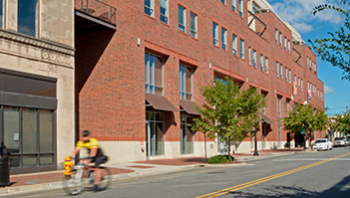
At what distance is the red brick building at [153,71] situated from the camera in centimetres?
2586

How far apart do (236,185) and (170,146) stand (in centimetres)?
1699

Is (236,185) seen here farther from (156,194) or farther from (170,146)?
(170,146)

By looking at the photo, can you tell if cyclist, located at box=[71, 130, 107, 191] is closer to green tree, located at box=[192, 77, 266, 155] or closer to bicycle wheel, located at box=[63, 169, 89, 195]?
bicycle wheel, located at box=[63, 169, 89, 195]

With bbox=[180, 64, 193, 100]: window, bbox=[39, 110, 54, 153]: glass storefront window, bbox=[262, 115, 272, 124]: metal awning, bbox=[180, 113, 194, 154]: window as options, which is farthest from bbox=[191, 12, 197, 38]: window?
bbox=[39, 110, 54, 153]: glass storefront window

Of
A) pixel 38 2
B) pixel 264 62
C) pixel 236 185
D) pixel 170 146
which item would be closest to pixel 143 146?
pixel 170 146

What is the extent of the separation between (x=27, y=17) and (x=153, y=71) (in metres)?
11.7

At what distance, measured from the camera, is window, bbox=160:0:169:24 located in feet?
98.1

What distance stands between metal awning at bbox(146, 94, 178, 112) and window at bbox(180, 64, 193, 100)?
11.5ft

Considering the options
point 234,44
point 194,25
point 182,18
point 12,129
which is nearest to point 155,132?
point 182,18

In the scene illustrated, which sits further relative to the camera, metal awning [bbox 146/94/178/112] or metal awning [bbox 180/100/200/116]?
metal awning [bbox 180/100/200/116]

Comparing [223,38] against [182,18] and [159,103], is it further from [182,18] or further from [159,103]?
[159,103]

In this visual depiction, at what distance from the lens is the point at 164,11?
3028cm

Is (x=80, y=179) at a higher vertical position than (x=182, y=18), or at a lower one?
lower

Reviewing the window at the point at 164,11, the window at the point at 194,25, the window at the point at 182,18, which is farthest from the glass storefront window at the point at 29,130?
the window at the point at 194,25
